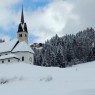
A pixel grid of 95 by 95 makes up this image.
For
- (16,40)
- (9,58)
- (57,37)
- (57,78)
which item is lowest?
(57,78)

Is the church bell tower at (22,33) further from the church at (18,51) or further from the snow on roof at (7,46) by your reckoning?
the snow on roof at (7,46)

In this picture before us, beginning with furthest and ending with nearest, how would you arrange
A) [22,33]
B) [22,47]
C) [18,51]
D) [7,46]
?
1. [22,33]
2. [7,46]
3. [22,47]
4. [18,51]

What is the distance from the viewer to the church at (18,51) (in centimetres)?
8236

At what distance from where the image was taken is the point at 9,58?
81.6m

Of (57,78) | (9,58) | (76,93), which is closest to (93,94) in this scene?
(76,93)

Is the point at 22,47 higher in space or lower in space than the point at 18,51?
higher

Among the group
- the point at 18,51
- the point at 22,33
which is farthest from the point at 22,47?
the point at 22,33

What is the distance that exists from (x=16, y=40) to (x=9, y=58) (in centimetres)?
1067

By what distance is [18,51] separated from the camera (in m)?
86.2

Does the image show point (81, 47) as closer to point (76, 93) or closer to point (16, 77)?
point (16, 77)

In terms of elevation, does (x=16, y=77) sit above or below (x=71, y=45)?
below

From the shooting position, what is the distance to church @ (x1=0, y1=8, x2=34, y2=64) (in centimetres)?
8236

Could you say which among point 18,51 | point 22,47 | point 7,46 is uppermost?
point 7,46

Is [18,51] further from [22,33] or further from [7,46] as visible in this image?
[22,33]
